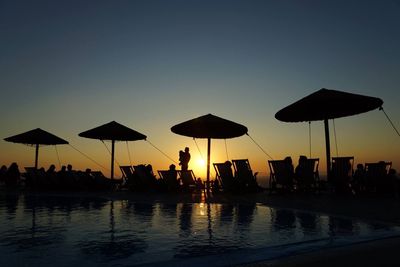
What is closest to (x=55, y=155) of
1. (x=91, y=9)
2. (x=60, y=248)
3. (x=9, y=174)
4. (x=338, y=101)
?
(x=9, y=174)

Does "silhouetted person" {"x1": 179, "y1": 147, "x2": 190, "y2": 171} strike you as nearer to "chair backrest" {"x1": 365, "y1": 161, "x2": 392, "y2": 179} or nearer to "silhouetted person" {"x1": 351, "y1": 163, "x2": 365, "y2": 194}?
"silhouetted person" {"x1": 351, "y1": 163, "x2": 365, "y2": 194}

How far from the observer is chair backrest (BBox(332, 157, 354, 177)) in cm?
1059

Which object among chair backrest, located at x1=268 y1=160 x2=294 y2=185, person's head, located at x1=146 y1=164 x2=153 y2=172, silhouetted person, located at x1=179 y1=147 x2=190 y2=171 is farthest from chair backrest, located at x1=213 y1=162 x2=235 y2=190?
silhouetted person, located at x1=179 y1=147 x2=190 y2=171

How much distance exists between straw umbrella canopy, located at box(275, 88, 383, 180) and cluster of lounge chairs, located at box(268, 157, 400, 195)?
65cm

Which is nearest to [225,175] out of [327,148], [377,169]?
[327,148]

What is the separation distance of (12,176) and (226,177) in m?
11.5

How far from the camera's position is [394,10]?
12625mm

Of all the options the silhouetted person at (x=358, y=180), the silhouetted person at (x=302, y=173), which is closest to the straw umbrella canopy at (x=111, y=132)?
the silhouetted person at (x=302, y=173)

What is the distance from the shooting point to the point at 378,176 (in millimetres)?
10188

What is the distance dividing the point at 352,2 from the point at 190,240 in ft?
36.9

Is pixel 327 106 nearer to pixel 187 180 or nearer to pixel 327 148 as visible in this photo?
pixel 327 148

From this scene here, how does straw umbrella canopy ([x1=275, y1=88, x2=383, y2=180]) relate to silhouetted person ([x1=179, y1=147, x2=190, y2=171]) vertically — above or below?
above

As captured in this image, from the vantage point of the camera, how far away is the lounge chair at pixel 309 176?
10.8 m

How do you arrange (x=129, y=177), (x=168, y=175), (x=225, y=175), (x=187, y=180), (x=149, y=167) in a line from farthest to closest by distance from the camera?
(x=129, y=177) < (x=149, y=167) < (x=187, y=180) < (x=168, y=175) < (x=225, y=175)
